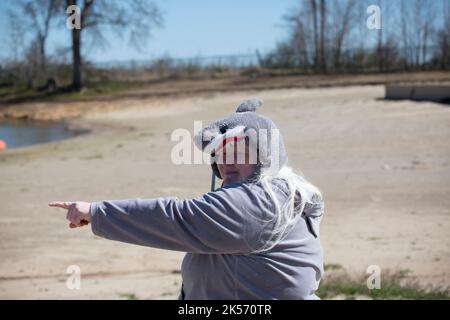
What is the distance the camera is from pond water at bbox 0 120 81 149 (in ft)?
79.3

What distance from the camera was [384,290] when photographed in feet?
19.1

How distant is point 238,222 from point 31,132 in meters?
26.7

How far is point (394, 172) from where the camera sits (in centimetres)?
1280

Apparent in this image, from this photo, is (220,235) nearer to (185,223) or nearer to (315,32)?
(185,223)

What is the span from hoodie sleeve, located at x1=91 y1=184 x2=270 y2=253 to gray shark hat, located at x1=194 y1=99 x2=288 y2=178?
0.62 ft

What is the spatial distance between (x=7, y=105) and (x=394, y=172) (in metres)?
31.5

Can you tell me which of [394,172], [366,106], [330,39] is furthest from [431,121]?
[330,39]

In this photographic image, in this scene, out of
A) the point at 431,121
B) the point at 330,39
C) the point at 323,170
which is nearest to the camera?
the point at 323,170

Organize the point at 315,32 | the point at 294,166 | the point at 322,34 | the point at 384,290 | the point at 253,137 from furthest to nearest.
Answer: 1. the point at 315,32
2. the point at 322,34
3. the point at 294,166
4. the point at 384,290
5. the point at 253,137

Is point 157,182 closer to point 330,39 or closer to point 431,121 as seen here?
point 431,121

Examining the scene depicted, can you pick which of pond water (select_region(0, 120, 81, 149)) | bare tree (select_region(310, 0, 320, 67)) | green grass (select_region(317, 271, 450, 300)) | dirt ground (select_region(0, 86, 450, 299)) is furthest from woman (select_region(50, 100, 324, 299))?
bare tree (select_region(310, 0, 320, 67))

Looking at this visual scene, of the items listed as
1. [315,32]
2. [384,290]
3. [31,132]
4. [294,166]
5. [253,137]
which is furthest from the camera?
[315,32]

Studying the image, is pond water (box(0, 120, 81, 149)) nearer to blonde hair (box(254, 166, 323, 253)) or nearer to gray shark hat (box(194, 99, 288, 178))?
gray shark hat (box(194, 99, 288, 178))

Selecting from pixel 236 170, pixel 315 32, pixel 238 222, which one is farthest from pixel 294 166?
pixel 315 32
